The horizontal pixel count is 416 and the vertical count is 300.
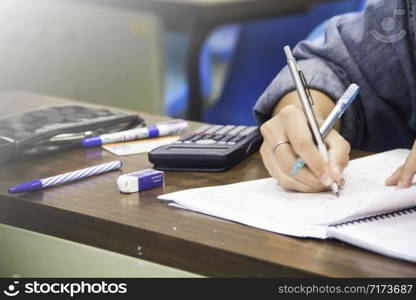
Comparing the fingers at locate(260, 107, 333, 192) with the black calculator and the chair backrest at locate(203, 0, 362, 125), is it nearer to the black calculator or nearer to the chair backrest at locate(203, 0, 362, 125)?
the black calculator

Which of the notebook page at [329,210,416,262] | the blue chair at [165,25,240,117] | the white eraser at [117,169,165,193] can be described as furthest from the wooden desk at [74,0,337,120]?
the notebook page at [329,210,416,262]

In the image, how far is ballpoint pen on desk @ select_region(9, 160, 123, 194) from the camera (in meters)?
0.81

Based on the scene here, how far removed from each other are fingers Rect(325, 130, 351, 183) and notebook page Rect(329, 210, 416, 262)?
0.09 metres

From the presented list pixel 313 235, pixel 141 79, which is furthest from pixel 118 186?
pixel 141 79

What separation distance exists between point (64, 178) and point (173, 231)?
21 cm

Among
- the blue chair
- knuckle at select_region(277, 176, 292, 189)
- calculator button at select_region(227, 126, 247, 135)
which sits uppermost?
calculator button at select_region(227, 126, 247, 135)

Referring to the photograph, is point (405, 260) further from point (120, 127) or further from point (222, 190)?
point (120, 127)

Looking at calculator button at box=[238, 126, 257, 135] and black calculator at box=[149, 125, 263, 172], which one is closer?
black calculator at box=[149, 125, 263, 172]

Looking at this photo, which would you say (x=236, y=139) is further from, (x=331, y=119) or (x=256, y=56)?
(x=256, y=56)

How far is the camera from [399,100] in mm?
1104

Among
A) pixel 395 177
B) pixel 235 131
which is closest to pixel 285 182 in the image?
pixel 395 177

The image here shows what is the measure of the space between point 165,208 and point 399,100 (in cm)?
49

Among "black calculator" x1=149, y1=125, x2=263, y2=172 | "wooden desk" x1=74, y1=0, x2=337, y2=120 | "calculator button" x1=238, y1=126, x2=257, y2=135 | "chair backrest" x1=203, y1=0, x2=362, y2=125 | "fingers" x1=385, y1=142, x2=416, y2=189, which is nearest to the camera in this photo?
"fingers" x1=385, y1=142, x2=416, y2=189

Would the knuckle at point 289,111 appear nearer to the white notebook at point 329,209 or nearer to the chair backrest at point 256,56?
the white notebook at point 329,209
